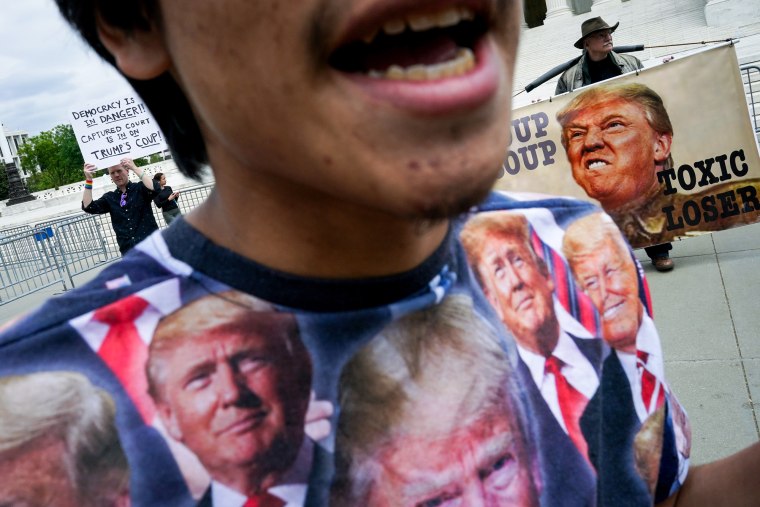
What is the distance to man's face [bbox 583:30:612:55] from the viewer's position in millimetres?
6328

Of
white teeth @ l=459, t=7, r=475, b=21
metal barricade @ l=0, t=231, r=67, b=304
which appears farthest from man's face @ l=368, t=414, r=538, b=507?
metal barricade @ l=0, t=231, r=67, b=304

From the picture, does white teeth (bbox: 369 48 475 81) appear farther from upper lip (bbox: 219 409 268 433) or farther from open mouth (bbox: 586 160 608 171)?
open mouth (bbox: 586 160 608 171)

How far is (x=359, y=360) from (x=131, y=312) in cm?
35

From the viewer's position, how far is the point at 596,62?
6363mm

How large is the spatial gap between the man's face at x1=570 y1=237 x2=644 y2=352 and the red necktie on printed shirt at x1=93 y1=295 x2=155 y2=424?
31.7 inches

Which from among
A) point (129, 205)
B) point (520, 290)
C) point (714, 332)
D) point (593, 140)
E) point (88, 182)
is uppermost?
point (88, 182)

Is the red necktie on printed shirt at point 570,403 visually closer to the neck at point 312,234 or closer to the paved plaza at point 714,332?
the neck at point 312,234

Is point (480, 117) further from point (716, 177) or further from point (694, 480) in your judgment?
point (716, 177)

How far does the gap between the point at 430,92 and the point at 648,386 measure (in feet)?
2.53

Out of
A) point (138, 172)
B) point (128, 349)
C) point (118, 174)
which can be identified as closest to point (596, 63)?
point (138, 172)

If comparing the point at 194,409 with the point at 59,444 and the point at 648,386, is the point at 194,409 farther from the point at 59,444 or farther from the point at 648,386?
the point at 648,386

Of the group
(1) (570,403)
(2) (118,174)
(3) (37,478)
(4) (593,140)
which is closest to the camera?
(3) (37,478)

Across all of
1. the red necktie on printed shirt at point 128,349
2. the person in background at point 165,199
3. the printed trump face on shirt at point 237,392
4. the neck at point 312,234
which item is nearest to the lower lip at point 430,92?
the neck at point 312,234

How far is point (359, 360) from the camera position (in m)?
1.02
